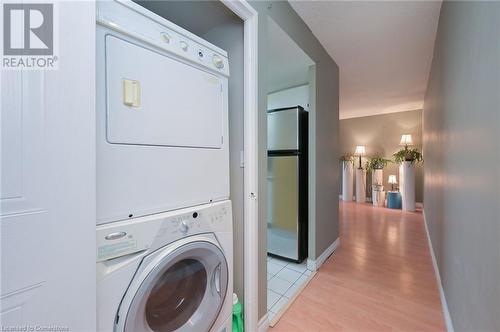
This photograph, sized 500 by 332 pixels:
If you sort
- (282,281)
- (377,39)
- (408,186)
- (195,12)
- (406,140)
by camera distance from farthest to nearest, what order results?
(406,140) < (408,186) < (377,39) < (282,281) < (195,12)

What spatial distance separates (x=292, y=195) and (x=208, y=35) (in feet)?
5.52

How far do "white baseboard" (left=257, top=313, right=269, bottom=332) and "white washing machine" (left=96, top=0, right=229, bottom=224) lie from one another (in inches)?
36.3

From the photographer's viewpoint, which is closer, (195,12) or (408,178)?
(195,12)

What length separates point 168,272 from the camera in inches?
36.6

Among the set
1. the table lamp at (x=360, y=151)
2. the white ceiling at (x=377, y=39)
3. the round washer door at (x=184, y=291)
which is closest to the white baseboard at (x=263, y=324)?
the round washer door at (x=184, y=291)

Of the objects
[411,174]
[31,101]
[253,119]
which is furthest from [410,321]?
[411,174]

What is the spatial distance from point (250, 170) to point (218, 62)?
25.0 inches

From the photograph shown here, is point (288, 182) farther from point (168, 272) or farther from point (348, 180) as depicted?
point (348, 180)

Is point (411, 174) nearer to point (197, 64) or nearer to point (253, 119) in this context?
point (253, 119)

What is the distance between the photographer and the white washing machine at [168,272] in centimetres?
72

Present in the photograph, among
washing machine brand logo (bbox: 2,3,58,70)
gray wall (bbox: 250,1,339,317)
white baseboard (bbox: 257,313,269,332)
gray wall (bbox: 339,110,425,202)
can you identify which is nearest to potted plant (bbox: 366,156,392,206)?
→ gray wall (bbox: 339,110,425,202)

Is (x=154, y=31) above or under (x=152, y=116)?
above

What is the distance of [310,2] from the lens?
165 cm

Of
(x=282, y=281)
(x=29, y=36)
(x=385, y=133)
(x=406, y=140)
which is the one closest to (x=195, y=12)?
(x=29, y=36)
